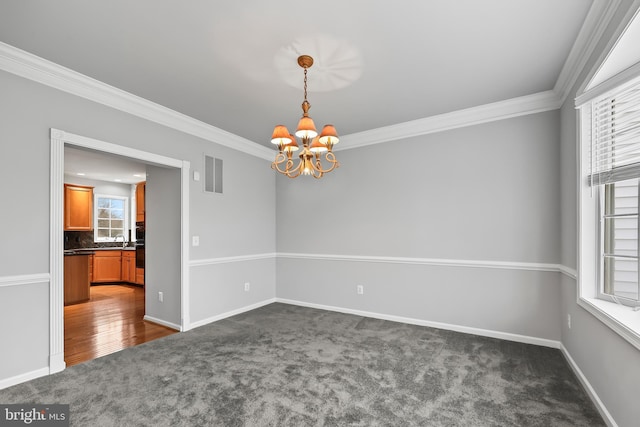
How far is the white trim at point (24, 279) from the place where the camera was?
237cm

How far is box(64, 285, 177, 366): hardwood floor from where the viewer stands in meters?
3.16

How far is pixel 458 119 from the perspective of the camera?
3.63 m

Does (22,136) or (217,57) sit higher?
(217,57)

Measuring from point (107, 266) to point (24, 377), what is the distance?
5.41 meters

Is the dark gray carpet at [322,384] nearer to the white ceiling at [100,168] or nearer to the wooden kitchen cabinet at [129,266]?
the white ceiling at [100,168]

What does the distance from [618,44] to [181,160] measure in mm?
4046

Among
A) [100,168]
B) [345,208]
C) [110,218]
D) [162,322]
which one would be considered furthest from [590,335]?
[110,218]

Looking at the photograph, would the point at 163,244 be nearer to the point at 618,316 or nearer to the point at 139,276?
the point at 139,276

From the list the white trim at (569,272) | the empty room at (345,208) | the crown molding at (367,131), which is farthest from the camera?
the white trim at (569,272)

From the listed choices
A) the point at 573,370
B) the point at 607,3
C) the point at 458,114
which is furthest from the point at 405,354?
the point at 607,3

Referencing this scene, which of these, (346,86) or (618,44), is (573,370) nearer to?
(618,44)

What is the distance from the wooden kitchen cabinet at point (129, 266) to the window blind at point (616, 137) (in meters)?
8.13

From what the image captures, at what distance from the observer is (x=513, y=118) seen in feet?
11.0

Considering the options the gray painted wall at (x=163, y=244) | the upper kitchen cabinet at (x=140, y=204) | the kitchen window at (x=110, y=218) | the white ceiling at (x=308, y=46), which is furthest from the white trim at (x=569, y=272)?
the kitchen window at (x=110, y=218)
